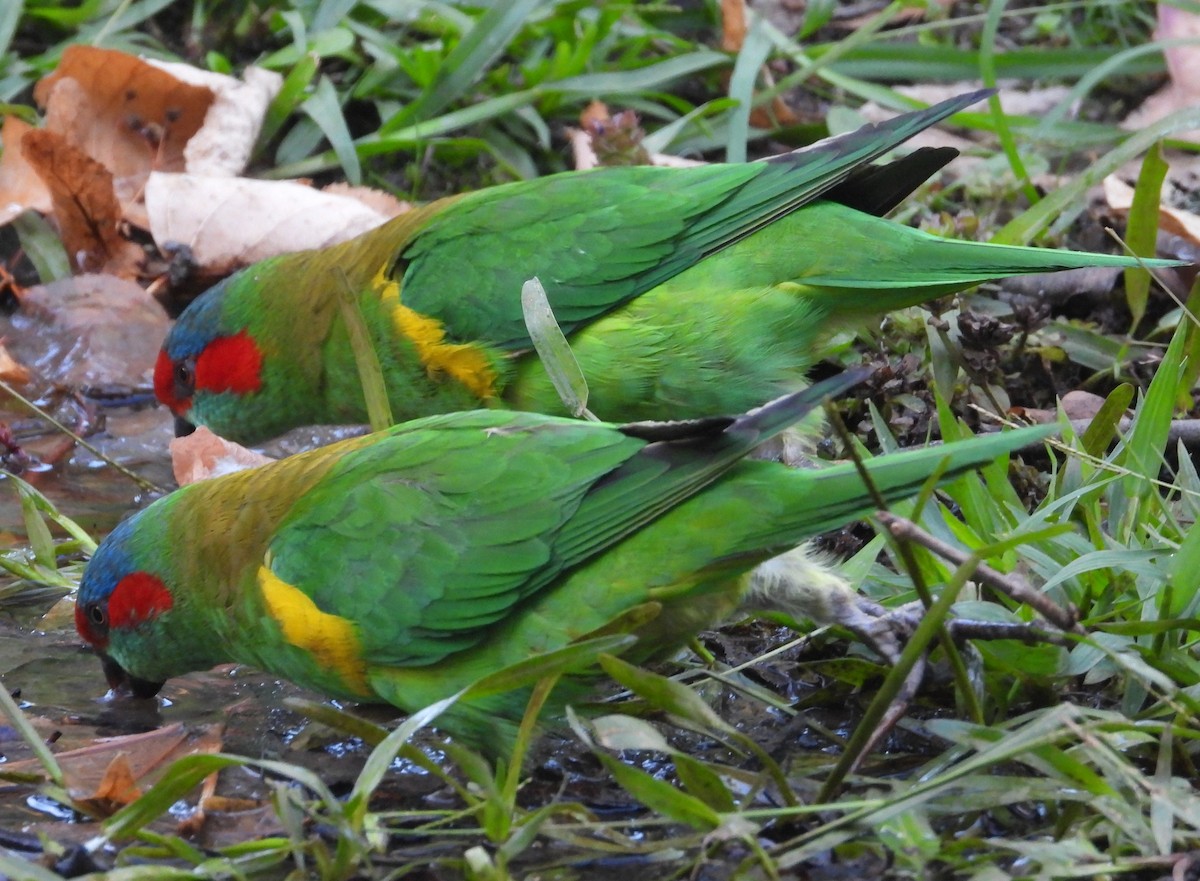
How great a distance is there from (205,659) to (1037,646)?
1.82 meters

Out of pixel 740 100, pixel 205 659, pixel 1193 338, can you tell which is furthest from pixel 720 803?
pixel 740 100

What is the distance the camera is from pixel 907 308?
4.09m

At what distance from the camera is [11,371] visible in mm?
4914

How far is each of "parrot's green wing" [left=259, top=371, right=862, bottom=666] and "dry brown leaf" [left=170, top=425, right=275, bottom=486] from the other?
4.31ft

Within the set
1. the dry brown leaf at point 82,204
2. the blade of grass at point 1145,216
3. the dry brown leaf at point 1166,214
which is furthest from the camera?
the dry brown leaf at point 82,204

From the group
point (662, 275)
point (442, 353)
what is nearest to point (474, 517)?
point (442, 353)

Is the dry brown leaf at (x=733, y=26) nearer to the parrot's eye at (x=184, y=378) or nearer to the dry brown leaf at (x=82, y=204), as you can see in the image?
the dry brown leaf at (x=82, y=204)

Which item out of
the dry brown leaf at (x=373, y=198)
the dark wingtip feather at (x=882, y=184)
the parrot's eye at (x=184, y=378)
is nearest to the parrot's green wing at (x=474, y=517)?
the dark wingtip feather at (x=882, y=184)

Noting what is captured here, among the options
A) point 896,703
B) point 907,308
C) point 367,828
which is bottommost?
point 367,828

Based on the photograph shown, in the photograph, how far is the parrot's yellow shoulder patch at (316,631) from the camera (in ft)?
9.64

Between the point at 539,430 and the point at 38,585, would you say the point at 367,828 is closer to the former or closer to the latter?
the point at 539,430

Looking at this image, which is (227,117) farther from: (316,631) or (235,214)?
(316,631)

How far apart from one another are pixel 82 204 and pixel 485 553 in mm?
3299

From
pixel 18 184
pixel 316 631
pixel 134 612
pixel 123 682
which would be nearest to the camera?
pixel 316 631
